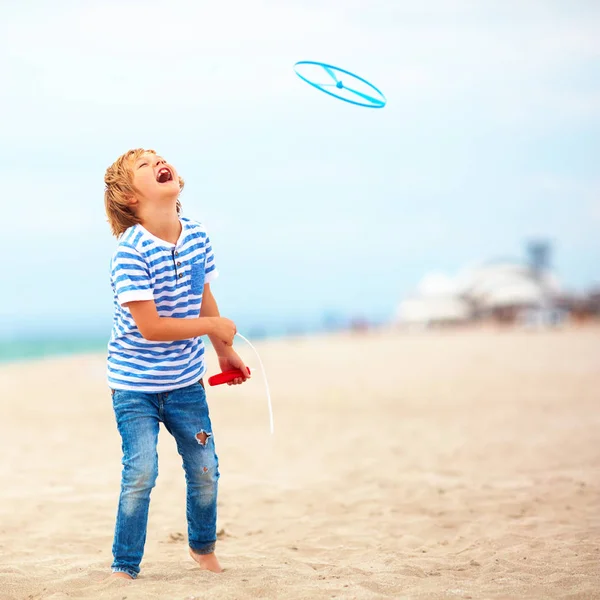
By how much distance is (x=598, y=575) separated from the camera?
321 cm

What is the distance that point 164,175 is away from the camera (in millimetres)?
3029

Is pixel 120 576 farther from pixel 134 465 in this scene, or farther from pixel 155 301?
pixel 155 301

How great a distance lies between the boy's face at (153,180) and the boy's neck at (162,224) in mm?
60

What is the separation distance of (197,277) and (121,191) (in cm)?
41

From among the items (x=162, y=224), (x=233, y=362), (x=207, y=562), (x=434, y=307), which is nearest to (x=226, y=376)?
(x=233, y=362)

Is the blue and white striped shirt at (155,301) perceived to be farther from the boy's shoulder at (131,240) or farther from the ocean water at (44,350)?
the ocean water at (44,350)

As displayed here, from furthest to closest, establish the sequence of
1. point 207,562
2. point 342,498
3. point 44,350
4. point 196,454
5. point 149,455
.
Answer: point 44,350, point 342,498, point 207,562, point 196,454, point 149,455

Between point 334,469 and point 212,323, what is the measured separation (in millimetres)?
3355

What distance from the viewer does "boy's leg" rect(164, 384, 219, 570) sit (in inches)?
120

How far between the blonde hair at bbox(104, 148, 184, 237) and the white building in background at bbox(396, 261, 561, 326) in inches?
1262

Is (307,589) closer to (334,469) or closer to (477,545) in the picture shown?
(477,545)

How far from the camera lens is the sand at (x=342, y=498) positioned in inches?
124

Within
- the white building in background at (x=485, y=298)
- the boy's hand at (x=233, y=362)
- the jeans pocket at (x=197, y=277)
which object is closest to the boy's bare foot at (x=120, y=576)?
the boy's hand at (x=233, y=362)

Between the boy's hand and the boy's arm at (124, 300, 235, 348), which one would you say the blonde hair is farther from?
the boy's hand
